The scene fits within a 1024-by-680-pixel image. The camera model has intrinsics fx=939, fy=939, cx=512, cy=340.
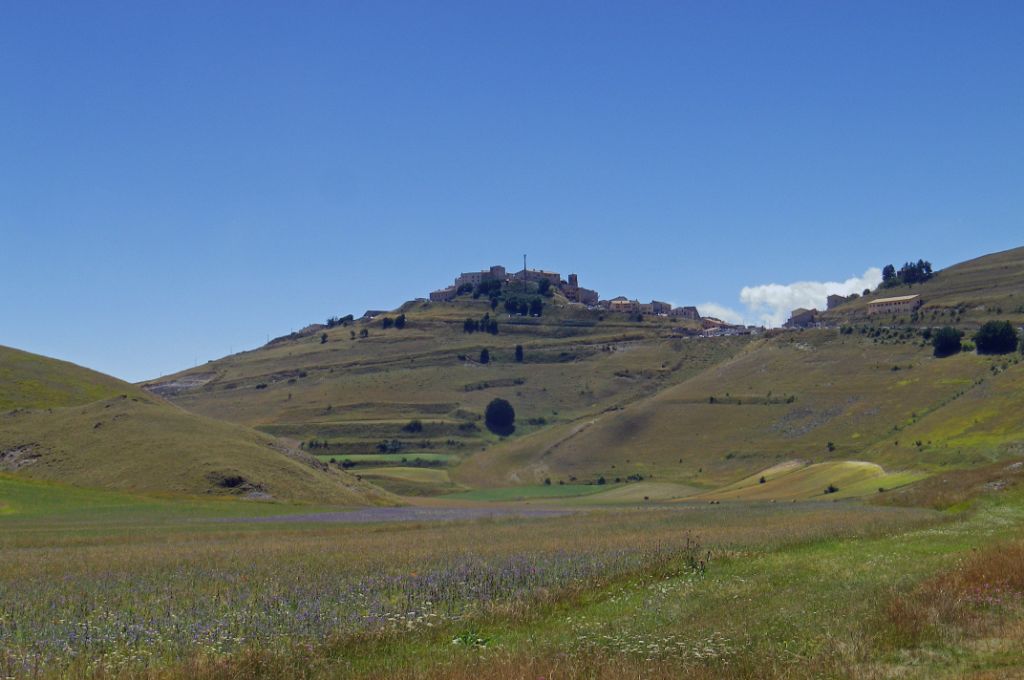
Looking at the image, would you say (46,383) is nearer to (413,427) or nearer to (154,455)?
(154,455)

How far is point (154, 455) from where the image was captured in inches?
3588

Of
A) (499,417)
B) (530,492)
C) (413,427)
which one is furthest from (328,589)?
(499,417)

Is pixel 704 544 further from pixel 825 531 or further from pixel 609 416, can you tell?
pixel 609 416

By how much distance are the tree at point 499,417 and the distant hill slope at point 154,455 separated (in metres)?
82.7

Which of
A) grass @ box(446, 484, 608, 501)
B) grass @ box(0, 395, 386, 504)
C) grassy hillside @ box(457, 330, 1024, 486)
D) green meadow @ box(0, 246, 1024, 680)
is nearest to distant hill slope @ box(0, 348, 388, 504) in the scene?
grass @ box(0, 395, 386, 504)

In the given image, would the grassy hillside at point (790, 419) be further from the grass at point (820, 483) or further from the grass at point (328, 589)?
the grass at point (328, 589)

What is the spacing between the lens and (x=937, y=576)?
19812 mm

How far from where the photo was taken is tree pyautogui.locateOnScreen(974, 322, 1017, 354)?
14425 cm

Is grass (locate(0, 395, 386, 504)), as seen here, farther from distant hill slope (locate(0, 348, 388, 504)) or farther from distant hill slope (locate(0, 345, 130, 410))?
distant hill slope (locate(0, 345, 130, 410))

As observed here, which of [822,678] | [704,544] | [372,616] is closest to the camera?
[822,678]

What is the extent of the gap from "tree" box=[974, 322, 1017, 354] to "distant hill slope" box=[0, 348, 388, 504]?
98.9 m

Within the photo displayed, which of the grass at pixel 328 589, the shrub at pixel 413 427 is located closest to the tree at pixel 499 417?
the shrub at pixel 413 427

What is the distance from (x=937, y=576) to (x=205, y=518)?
52951 millimetres

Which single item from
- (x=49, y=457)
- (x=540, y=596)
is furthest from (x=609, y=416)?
(x=540, y=596)
